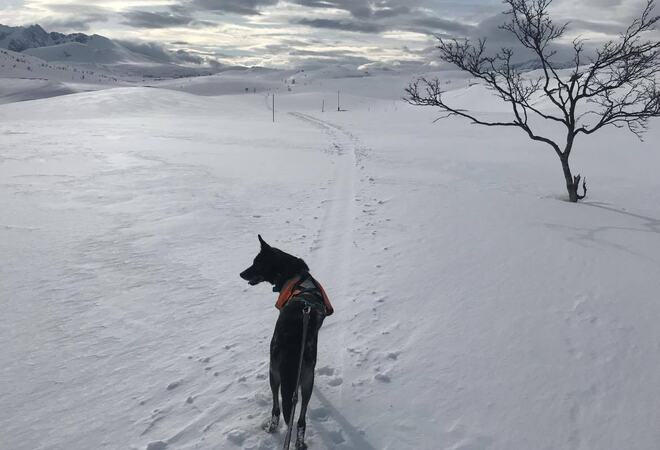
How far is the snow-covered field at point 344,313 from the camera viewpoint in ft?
12.9

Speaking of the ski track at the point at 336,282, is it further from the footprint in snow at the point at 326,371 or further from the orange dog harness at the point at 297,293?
the orange dog harness at the point at 297,293

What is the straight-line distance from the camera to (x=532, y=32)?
12.5 metres

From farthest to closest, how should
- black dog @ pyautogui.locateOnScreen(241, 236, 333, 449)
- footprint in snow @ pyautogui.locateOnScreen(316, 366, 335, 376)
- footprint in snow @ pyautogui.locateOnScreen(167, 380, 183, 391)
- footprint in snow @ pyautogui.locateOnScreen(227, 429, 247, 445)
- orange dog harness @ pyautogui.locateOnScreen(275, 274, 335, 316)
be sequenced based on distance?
footprint in snow @ pyautogui.locateOnScreen(316, 366, 335, 376) < footprint in snow @ pyautogui.locateOnScreen(167, 380, 183, 391) < orange dog harness @ pyautogui.locateOnScreen(275, 274, 335, 316) < footprint in snow @ pyautogui.locateOnScreen(227, 429, 247, 445) < black dog @ pyautogui.locateOnScreen(241, 236, 333, 449)

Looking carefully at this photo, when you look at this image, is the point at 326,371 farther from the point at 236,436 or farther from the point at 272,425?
the point at 236,436

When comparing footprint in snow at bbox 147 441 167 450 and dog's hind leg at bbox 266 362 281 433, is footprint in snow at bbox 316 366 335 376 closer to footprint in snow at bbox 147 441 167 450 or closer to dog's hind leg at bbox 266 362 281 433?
dog's hind leg at bbox 266 362 281 433

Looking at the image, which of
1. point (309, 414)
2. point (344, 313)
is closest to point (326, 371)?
point (309, 414)

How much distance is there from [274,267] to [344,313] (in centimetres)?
156

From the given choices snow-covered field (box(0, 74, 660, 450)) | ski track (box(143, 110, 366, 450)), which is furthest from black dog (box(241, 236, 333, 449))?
snow-covered field (box(0, 74, 660, 450))

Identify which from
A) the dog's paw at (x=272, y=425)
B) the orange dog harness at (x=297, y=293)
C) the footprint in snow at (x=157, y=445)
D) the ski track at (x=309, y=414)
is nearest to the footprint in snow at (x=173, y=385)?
the ski track at (x=309, y=414)

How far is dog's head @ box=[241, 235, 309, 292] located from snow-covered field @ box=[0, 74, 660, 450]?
866 millimetres

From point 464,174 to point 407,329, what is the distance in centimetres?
1231

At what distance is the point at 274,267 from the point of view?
482cm

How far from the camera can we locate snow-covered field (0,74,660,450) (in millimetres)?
3928

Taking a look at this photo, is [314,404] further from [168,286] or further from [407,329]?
[168,286]
